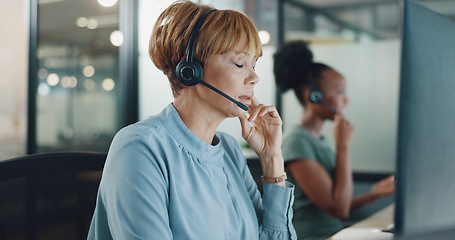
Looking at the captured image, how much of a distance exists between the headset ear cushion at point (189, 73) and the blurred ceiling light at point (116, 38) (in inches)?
84.4

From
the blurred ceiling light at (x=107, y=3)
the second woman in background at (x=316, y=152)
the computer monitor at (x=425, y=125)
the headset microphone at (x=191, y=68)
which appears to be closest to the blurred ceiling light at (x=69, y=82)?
the blurred ceiling light at (x=107, y=3)

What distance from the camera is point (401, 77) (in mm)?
542

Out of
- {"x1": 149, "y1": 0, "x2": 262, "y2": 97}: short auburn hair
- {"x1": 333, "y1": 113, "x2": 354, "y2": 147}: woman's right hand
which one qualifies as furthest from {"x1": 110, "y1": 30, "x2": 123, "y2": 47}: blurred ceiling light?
{"x1": 149, "y1": 0, "x2": 262, "y2": 97}: short auburn hair

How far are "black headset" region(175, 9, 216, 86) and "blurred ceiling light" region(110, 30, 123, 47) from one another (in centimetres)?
214

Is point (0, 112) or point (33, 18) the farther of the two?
point (0, 112)

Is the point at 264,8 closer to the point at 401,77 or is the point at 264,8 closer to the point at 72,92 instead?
the point at 72,92

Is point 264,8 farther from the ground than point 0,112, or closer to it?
farther from the ground

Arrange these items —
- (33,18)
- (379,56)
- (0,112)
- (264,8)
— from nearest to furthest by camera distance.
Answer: (33,18) < (0,112) < (379,56) < (264,8)

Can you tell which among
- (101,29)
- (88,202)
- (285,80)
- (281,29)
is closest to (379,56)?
(281,29)

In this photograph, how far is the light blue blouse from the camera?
804mm

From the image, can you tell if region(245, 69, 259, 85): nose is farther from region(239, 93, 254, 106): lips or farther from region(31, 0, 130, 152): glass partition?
region(31, 0, 130, 152): glass partition

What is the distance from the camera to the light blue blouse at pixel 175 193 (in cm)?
80

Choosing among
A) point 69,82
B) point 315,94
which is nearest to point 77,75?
point 69,82

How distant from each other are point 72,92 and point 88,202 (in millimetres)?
1982
